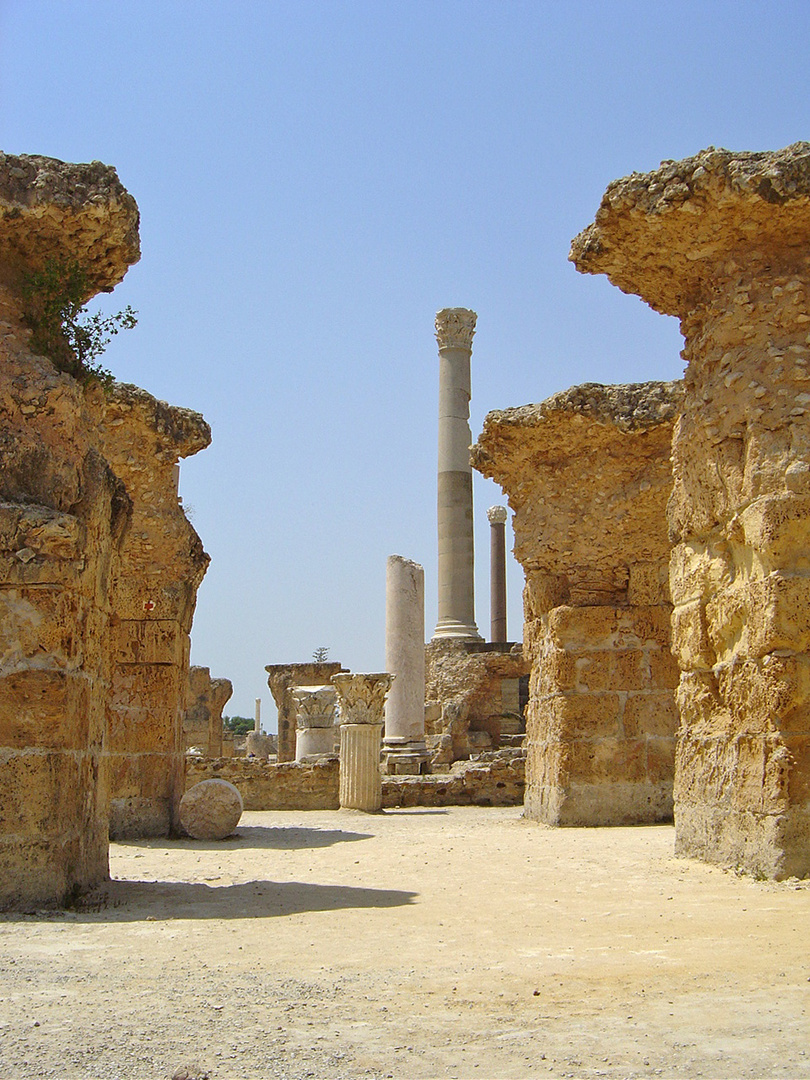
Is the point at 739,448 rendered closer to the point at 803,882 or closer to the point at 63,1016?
the point at 803,882

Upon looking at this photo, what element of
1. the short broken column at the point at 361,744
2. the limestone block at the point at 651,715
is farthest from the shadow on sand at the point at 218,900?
the short broken column at the point at 361,744

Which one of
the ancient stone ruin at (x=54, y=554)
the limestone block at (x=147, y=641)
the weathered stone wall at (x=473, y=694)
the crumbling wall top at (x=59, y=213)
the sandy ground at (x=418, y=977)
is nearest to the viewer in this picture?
the sandy ground at (x=418, y=977)

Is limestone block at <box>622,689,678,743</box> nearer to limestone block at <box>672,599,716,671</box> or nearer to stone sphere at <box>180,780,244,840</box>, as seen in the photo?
limestone block at <box>672,599,716,671</box>

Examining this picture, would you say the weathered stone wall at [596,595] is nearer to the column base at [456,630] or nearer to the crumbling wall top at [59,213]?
the crumbling wall top at [59,213]

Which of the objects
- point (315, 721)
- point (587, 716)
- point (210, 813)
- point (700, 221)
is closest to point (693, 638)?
point (700, 221)

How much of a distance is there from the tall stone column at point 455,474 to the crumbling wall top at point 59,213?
1949cm

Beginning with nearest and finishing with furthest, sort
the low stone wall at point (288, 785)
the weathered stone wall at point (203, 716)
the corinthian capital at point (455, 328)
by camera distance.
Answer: the low stone wall at point (288, 785), the weathered stone wall at point (203, 716), the corinthian capital at point (455, 328)

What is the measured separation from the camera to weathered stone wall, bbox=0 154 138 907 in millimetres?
5273

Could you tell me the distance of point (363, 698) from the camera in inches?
561

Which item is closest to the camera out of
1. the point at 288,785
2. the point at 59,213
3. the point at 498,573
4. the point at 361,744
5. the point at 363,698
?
the point at 59,213

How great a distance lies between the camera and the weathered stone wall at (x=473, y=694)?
24.7 metres

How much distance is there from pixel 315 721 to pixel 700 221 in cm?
1225

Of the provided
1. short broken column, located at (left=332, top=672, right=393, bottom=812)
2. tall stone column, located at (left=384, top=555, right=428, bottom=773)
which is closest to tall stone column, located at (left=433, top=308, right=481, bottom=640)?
tall stone column, located at (left=384, top=555, right=428, bottom=773)

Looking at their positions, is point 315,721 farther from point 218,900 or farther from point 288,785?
point 218,900
